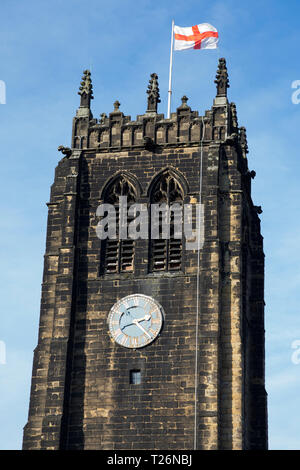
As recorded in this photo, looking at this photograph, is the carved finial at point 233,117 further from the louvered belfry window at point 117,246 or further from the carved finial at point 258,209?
the louvered belfry window at point 117,246

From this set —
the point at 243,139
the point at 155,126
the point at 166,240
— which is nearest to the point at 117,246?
the point at 166,240

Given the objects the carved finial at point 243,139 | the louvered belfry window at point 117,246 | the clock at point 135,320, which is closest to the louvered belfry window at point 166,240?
the louvered belfry window at point 117,246

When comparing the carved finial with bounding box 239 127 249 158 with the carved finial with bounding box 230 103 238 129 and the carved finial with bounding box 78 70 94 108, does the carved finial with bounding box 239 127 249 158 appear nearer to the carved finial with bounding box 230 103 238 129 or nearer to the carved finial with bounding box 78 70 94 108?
the carved finial with bounding box 230 103 238 129

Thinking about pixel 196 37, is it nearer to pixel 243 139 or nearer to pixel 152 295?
pixel 243 139

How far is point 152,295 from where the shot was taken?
63.3m

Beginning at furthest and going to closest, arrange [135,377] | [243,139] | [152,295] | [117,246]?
[243,139] < [117,246] < [152,295] < [135,377]

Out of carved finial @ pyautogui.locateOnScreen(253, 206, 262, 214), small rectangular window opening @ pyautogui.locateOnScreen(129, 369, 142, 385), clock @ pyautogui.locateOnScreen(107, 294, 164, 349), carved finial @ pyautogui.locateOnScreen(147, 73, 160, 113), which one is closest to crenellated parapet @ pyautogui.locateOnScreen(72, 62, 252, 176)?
carved finial @ pyautogui.locateOnScreen(147, 73, 160, 113)

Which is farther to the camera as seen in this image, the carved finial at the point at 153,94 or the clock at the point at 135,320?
the carved finial at the point at 153,94

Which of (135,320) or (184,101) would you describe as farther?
(184,101)

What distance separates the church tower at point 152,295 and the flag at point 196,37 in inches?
59.9

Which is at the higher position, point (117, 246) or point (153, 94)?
point (153, 94)

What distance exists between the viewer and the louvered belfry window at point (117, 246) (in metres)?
64.7

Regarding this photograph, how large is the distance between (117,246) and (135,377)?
6107 millimetres
